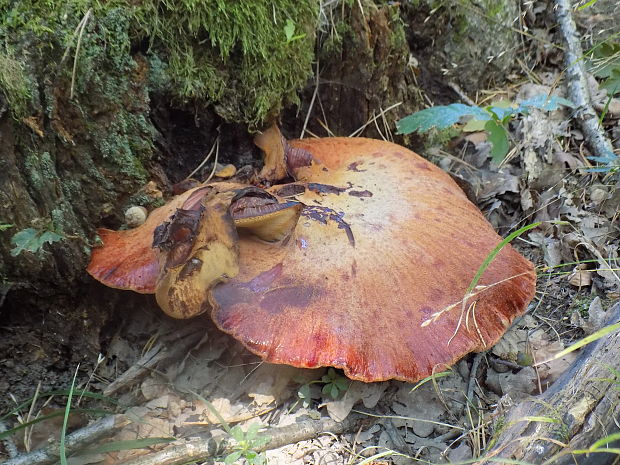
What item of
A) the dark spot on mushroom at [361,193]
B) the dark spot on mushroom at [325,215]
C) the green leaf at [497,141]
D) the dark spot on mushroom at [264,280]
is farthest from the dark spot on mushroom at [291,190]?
the green leaf at [497,141]

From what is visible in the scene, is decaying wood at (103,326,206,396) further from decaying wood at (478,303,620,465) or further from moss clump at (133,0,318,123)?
decaying wood at (478,303,620,465)

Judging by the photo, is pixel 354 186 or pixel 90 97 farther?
pixel 354 186

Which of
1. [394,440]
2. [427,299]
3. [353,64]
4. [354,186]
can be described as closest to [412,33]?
[353,64]

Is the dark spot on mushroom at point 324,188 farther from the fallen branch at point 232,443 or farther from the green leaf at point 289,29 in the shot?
the fallen branch at point 232,443

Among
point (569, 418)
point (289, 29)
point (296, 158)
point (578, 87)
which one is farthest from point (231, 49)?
point (578, 87)

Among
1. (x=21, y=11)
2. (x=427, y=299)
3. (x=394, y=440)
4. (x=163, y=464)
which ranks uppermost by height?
(x=21, y=11)

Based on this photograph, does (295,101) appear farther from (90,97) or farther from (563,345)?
(563,345)
